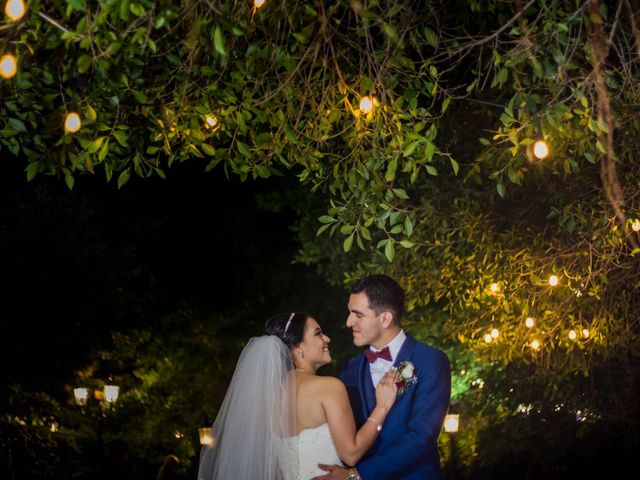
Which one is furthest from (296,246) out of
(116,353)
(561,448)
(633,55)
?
(633,55)

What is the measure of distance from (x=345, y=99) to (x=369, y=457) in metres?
1.90

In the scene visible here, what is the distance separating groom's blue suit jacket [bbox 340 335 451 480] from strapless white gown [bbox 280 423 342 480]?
18cm

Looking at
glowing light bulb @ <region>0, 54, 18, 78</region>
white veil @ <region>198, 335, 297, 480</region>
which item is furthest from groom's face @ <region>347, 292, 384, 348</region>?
glowing light bulb @ <region>0, 54, 18, 78</region>

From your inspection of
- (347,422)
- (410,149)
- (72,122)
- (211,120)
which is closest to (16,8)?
(72,122)

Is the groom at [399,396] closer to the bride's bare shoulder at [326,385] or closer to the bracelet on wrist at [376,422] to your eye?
the bracelet on wrist at [376,422]

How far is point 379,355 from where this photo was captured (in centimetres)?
489

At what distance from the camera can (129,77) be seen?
4293 mm

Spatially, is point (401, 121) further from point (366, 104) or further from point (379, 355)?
point (379, 355)

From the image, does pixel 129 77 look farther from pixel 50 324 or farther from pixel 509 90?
pixel 50 324

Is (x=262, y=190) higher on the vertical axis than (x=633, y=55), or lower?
higher

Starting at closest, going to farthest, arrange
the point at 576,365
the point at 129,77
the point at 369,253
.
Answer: the point at 129,77
the point at 576,365
the point at 369,253

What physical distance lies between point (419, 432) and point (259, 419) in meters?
0.86

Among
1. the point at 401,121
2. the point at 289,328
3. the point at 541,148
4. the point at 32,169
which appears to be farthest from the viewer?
the point at 401,121

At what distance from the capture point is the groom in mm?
4676
